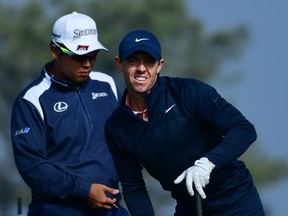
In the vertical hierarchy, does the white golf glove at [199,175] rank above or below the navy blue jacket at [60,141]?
below

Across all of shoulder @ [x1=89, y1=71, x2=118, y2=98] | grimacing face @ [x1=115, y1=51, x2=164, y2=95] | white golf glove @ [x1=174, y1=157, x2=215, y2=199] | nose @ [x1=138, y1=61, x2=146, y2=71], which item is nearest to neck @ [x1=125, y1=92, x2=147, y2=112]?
grimacing face @ [x1=115, y1=51, x2=164, y2=95]

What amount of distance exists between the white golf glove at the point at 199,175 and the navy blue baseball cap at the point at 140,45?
689mm

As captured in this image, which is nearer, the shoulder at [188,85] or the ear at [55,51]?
the shoulder at [188,85]

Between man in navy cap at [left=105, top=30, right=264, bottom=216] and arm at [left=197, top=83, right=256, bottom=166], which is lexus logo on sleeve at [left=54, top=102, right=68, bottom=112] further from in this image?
arm at [left=197, top=83, right=256, bottom=166]

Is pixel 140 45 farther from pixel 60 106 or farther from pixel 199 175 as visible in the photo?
pixel 60 106

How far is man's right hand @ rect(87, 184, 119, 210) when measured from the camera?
8961 mm

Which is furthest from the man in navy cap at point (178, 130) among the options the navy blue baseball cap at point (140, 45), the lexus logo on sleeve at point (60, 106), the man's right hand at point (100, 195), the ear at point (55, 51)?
the ear at point (55, 51)

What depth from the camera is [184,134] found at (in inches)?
311

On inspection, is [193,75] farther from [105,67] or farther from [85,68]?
[85,68]

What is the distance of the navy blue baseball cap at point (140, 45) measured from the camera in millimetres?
7832

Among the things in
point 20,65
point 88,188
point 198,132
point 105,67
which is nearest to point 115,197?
point 88,188

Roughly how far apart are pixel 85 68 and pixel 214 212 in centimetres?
166

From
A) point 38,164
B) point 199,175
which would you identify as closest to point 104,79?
point 38,164

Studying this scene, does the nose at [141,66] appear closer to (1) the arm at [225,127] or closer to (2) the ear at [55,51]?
A: (1) the arm at [225,127]
